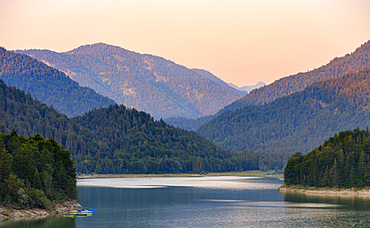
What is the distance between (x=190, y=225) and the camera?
454 ft

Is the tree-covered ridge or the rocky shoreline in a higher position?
the tree-covered ridge

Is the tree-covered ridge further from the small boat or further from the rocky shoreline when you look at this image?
the small boat

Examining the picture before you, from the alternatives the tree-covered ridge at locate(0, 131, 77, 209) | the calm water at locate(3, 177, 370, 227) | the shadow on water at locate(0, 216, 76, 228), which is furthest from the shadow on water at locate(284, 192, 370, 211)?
the shadow on water at locate(0, 216, 76, 228)

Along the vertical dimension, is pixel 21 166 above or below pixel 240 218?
above

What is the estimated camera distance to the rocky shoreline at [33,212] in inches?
5300

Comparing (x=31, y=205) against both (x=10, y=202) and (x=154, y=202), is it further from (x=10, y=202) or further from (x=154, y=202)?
(x=154, y=202)

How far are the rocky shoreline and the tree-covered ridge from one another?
4.40 ft

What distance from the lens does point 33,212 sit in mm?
141750

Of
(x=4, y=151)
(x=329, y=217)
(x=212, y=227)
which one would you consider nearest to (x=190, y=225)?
(x=212, y=227)

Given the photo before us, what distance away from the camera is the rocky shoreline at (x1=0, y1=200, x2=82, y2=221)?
134625 millimetres

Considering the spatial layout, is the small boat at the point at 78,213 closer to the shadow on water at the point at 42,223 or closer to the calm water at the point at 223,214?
the calm water at the point at 223,214

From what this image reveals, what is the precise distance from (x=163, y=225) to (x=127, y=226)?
824cm

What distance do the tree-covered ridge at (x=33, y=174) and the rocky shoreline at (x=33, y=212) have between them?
1342 millimetres

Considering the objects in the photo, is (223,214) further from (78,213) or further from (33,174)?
(33,174)
